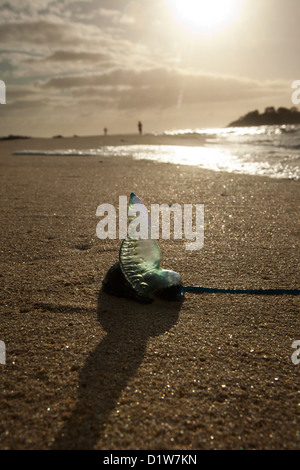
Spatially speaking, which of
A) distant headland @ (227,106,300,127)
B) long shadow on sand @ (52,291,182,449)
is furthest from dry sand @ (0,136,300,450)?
distant headland @ (227,106,300,127)

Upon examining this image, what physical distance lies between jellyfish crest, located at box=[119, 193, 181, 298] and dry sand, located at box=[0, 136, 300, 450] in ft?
0.31

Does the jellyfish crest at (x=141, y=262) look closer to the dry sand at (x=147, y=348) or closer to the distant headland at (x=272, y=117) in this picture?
the dry sand at (x=147, y=348)

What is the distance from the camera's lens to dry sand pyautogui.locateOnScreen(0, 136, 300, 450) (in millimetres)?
1162

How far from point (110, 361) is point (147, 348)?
16cm

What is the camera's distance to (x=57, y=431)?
3.76 ft

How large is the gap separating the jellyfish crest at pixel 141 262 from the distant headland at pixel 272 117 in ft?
105

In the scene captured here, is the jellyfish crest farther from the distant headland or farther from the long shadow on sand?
the distant headland

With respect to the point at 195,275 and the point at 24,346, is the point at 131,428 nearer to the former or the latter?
the point at 24,346

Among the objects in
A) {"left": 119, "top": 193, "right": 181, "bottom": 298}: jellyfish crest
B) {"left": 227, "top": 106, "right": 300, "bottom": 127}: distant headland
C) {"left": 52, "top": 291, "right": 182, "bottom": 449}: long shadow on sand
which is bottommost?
{"left": 52, "top": 291, "right": 182, "bottom": 449}: long shadow on sand
